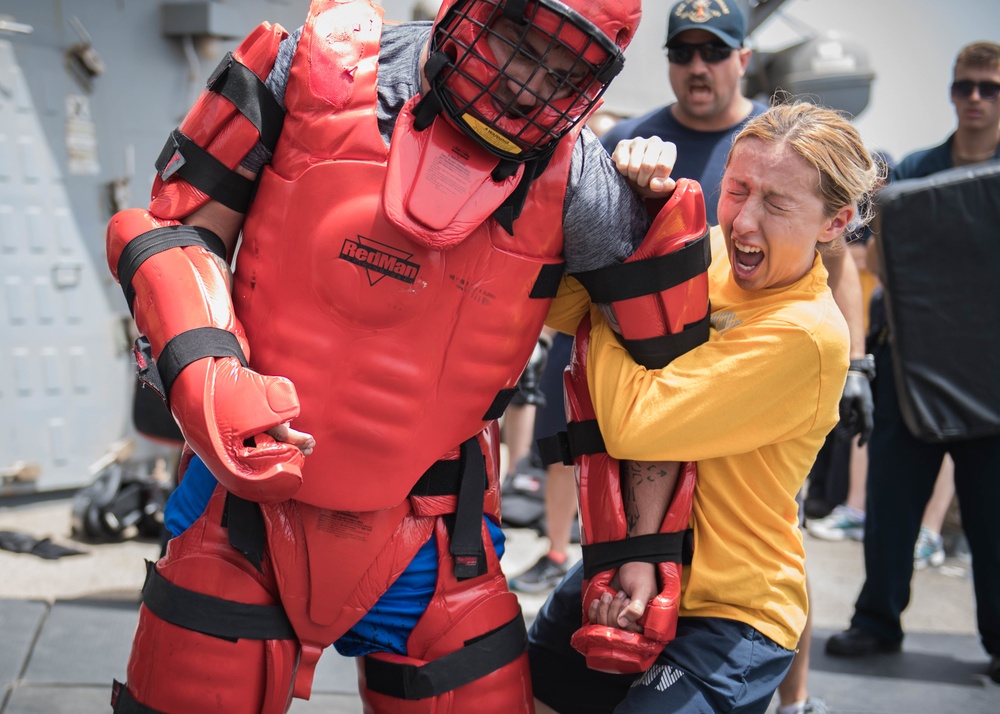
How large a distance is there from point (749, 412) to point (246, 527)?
2.77 ft

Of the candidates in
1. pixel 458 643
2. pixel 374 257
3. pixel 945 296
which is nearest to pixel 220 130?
pixel 374 257

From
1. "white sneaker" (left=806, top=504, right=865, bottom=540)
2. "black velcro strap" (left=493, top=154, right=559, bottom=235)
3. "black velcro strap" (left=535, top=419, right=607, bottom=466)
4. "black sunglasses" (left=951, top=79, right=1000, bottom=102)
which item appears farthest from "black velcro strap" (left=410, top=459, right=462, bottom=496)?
"white sneaker" (left=806, top=504, right=865, bottom=540)

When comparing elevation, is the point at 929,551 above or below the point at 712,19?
Answer: below

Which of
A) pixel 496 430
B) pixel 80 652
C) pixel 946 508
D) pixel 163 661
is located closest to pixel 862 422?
pixel 496 430

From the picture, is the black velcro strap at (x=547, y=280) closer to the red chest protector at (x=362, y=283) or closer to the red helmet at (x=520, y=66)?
the red chest protector at (x=362, y=283)

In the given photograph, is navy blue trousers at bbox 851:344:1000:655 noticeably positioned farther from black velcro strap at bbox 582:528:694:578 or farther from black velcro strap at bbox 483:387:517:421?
black velcro strap at bbox 483:387:517:421

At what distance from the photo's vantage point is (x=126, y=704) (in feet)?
5.13

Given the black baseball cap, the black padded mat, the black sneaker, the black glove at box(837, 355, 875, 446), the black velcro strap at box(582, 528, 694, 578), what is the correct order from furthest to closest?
the black sneaker
the black padded mat
the black baseball cap
the black glove at box(837, 355, 875, 446)
the black velcro strap at box(582, 528, 694, 578)

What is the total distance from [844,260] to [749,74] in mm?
5842

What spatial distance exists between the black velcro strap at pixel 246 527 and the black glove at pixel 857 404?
1758 millimetres

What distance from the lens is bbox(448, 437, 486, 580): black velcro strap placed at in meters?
1.62

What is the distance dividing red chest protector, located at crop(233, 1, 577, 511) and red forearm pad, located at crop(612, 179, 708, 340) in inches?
6.2

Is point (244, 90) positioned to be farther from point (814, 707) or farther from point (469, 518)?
point (814, 707)

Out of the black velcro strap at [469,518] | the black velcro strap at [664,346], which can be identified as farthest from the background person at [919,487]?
the black velcro strap at [469,518]
